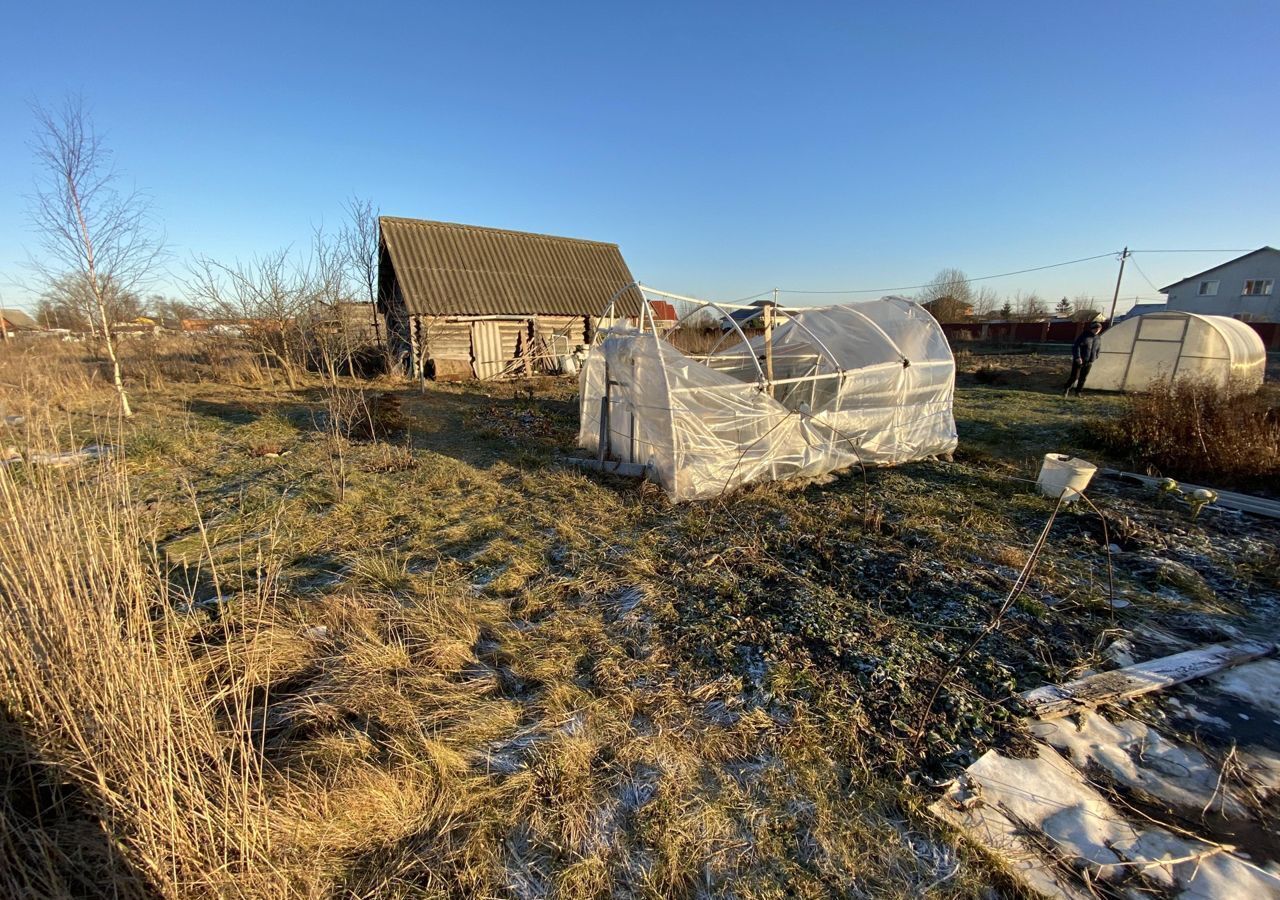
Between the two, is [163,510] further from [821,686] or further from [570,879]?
[821,686]

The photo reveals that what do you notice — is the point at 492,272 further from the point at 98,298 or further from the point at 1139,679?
the point at 1139,679

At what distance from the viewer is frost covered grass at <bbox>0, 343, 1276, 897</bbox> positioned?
1.78m

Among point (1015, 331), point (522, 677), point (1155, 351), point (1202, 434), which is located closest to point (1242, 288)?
point (1015, 331)

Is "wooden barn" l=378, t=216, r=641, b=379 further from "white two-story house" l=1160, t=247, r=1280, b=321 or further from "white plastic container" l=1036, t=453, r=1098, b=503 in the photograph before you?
"white two-story house" l=1160, t=247, r=1280, b=321

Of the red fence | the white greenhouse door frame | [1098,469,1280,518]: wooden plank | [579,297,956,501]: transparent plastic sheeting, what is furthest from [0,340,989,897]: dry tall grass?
the red fence

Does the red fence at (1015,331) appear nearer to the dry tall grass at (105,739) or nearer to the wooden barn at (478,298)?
the wooden barn at (478,298)

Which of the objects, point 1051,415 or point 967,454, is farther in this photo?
point 1051,415

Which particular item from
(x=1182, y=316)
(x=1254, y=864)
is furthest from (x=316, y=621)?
(x=1182, y=316)

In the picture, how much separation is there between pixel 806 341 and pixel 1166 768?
278 inches

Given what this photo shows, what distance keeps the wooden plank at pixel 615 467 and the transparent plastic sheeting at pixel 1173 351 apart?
1467 cm

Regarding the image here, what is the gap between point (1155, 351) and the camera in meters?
14.0

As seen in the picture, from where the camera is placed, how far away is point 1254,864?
6.98 feet

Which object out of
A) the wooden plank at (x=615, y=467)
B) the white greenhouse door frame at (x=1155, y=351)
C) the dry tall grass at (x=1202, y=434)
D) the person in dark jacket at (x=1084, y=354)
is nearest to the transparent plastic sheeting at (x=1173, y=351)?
the white greenhouse door frame at (x=1155, y=351)

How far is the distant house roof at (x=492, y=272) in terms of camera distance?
15.7 meters
